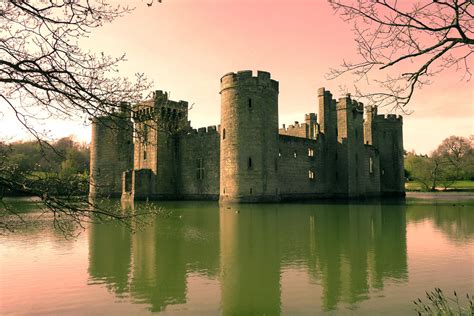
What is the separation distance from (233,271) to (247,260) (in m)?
1.06

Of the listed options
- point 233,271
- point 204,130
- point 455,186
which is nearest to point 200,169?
point 204,130

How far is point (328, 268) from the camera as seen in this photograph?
7715 millimetres

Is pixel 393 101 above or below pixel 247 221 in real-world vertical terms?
above

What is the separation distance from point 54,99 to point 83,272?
13.5 feet

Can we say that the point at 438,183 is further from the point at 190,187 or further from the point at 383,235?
the point at 383,235

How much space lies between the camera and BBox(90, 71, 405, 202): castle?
27.8 m

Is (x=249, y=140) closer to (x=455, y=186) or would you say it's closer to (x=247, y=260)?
(x=247, y=260)

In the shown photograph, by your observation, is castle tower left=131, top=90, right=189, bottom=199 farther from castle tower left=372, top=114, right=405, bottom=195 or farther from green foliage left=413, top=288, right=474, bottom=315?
green foliage left=413, top=288, right=474, bottom=315

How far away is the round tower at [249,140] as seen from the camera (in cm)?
2741

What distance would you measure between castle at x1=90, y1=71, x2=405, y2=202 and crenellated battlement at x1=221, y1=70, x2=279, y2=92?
0.07 m

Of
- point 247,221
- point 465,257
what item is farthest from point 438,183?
point 465,257

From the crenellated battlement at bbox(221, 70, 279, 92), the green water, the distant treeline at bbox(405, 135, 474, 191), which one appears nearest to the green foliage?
the green water

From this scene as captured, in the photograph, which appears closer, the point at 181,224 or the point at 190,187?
the point at 181,224

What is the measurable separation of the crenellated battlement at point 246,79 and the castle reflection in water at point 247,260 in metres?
15.7
